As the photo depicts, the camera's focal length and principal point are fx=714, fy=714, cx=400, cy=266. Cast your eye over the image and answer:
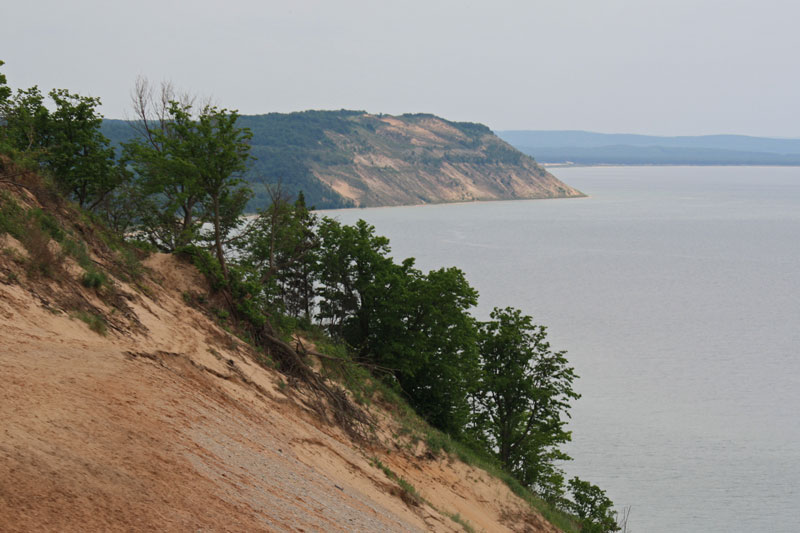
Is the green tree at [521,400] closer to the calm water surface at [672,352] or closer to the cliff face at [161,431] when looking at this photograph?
the calm water surface at [672,352]

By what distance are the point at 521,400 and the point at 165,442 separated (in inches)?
954

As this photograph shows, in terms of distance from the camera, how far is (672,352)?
58594 mm

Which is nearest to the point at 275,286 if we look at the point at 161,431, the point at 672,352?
the point at 161,431

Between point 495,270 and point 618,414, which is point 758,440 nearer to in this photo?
point 618,414

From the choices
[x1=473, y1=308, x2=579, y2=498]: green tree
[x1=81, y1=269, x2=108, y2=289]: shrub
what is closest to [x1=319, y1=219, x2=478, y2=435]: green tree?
[x1=473, y1=308, x2=579, y2=498]: green tree

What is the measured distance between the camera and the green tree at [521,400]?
3281 centimetres

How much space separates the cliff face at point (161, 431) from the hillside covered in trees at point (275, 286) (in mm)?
225

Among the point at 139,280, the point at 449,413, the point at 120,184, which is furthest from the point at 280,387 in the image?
the point at 120,184

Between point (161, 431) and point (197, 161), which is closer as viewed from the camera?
point (161, 431)

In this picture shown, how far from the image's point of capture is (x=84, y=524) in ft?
29.1

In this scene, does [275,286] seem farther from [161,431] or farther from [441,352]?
[161,431]

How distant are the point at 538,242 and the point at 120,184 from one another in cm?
10411

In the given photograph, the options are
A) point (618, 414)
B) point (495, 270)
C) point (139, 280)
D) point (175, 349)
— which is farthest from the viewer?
point (495, 270)

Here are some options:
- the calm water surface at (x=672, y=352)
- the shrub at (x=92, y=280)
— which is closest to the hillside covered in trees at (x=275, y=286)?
the shrub at (x=92, y=280)
